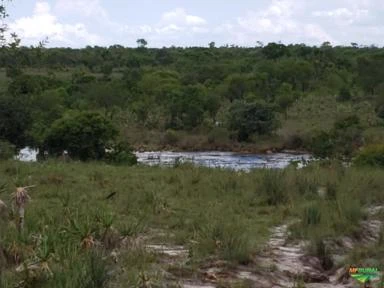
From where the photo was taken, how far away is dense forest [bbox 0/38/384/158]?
3756cm

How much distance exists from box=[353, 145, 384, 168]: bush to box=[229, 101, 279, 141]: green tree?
27.9m

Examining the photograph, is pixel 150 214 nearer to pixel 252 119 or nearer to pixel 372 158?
pixel 372 158

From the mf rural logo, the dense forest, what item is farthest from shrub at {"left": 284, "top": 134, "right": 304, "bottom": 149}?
the mf rural logo

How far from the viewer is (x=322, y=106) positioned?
64.6m

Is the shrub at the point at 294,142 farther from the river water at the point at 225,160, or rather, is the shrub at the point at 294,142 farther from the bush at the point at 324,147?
the bush at the point at 324,147

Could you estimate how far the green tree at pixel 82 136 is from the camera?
1210 inches

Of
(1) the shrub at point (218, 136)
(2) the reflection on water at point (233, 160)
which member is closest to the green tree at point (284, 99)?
(1) the shrub at point (218, 136)

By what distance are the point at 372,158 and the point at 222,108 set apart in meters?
39.7

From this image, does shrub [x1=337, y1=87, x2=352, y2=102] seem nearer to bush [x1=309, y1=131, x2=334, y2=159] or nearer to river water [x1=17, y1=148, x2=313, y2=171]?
river water [x1=17, y1=148, x2=313, y2=171]

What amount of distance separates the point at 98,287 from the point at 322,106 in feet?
198

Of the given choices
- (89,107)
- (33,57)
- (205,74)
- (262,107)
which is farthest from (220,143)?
(33,57)

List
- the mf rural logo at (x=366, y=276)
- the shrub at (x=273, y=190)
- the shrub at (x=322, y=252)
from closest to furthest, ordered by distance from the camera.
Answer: the mf rural logo at (x=366, y=276) → the shrub at (x=322, y=252) → the shrub at (x=273, y=190)

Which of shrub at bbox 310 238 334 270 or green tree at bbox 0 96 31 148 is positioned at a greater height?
green tree at bbox 0 96 31 148

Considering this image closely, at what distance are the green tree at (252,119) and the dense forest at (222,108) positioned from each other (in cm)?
7
